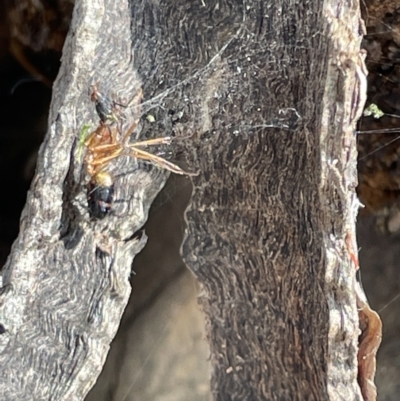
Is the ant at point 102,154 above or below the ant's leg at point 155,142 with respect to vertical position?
above

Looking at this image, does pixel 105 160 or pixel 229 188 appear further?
pixel 229 188

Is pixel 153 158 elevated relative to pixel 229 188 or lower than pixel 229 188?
elevated

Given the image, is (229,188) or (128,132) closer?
(128,132)

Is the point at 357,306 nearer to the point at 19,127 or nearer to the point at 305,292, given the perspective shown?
the point at 305,292

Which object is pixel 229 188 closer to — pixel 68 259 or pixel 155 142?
pixel 155 142

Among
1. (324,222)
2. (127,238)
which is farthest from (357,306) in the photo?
(127,238)

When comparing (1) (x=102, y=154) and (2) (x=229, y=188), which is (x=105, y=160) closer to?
(1) (x=102, y=154)

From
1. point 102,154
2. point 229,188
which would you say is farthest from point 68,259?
point 229,188

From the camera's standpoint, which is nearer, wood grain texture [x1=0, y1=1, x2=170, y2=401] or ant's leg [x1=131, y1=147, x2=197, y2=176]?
wood grain texture [x1=0, y1=1, x2=170, y2=401]

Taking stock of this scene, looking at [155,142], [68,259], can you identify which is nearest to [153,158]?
[155,142]
